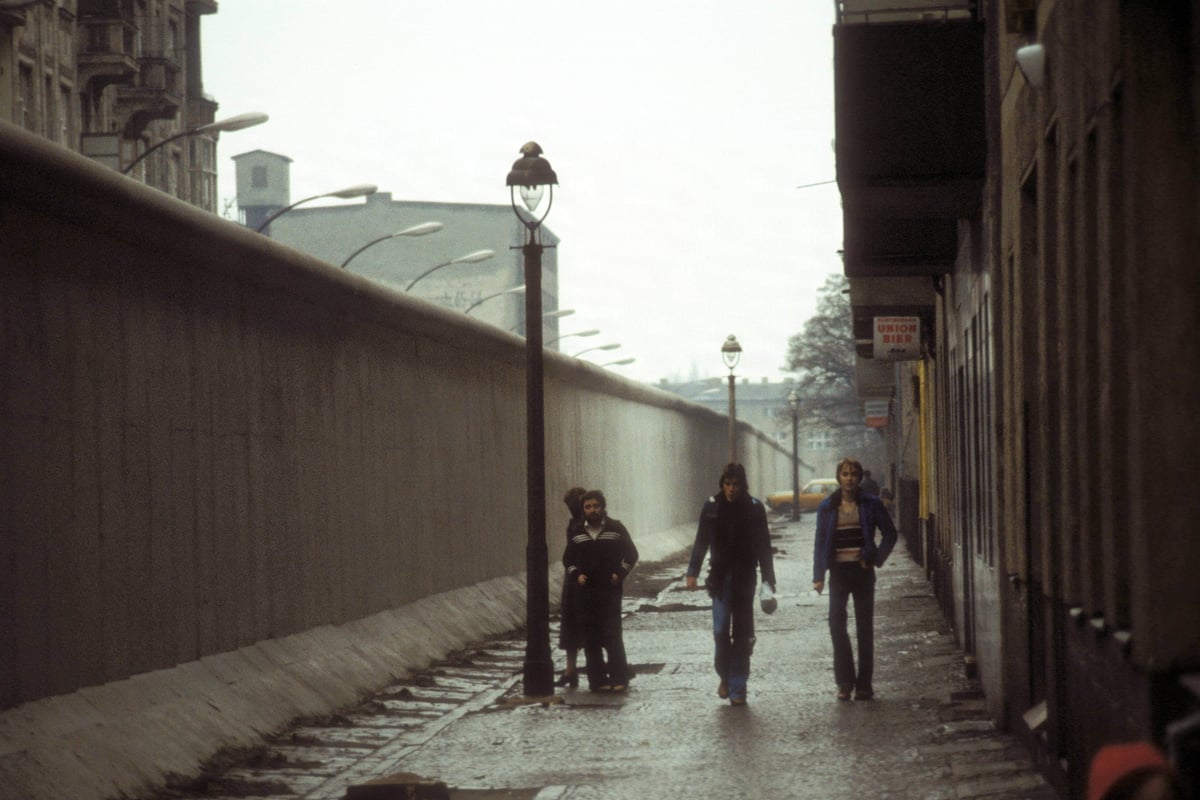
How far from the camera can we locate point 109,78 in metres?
50.8

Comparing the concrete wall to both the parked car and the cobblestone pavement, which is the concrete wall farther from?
the parked car

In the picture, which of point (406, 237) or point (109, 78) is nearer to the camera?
point (109, 78)

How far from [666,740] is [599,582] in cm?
422

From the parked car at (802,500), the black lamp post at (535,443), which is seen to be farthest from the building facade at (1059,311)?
the parked car at (802,500)

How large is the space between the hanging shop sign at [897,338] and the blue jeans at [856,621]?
1194cm

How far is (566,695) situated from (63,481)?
6716mm

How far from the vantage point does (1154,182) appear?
6.41 m

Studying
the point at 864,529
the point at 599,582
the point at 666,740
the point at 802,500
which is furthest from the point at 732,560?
the point at 802,500

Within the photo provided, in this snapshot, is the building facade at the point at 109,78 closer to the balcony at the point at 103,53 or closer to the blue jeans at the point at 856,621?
the balcony at the point at 103,53

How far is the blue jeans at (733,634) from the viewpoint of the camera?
50.5 ft

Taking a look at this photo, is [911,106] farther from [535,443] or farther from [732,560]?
[535,443]

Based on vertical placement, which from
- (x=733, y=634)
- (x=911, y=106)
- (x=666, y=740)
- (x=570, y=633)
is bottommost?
(x=666, y=740)

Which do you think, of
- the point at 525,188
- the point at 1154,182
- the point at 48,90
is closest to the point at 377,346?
the point at 525,188

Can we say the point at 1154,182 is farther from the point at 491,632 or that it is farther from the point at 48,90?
the point at 48,90
